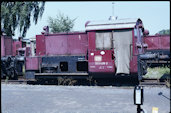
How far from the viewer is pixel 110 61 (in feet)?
32.7

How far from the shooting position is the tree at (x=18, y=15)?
25.3m

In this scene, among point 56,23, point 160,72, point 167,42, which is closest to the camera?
point 160,72

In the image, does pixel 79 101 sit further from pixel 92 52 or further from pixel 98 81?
pixel 98 81

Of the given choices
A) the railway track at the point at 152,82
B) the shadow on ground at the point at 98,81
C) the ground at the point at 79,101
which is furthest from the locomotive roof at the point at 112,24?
the ground at the point at 79,101

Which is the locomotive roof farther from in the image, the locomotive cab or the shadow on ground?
the shadow on ground

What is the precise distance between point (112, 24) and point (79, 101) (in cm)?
441

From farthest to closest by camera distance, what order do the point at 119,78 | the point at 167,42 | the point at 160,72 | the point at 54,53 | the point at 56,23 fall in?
the point at 56,23
the point at 167,42
the point at 160,72
the point at 54,53
the point at 119,78

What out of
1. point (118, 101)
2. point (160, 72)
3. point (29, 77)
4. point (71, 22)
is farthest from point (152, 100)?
point (71, 22)

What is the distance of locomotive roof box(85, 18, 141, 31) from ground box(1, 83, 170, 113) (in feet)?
9.74

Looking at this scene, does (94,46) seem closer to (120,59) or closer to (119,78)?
(120,59)

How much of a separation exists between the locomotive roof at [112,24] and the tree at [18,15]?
17.5 m

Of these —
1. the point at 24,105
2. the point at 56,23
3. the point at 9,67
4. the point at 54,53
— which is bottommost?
the point at 24,105

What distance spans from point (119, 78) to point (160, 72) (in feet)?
11.2

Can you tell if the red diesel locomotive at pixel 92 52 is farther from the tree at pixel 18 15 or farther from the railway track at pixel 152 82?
the tree at pixel 18 15
